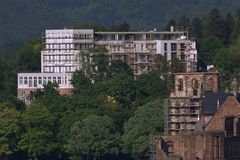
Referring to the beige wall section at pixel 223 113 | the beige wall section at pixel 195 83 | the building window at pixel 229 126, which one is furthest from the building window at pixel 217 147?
the beige wall section at pixel 195 83

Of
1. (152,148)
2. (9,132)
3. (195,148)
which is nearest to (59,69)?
(9,132)

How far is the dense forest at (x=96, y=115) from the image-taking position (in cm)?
13062

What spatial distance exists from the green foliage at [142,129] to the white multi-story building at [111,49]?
37298mm

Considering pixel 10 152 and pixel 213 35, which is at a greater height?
pixel 213 35

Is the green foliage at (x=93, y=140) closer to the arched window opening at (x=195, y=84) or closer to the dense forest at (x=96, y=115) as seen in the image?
the dense forest at (x=96, y=115)

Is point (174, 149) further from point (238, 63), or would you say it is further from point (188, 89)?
point (238, 63)

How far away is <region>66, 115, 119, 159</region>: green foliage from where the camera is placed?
130500 millimetres

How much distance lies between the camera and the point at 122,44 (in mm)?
174875

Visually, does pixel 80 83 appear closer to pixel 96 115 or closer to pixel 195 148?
pixel 96 115

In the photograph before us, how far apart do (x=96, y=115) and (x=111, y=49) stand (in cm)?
3864

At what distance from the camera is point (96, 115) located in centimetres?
13600

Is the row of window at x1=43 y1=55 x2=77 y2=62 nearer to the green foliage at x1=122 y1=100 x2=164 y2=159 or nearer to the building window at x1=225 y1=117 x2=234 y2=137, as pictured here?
the green foliage at x1=122 y1=100 x2=164 y2=159

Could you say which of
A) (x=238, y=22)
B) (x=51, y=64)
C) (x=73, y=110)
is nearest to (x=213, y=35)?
(x=238, y=22)

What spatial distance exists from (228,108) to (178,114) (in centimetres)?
824
